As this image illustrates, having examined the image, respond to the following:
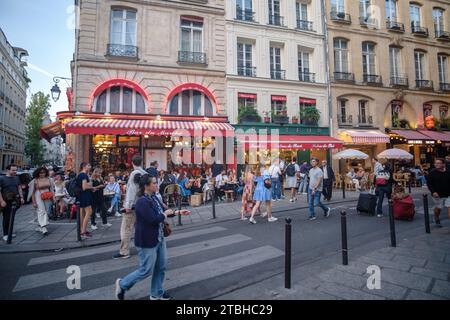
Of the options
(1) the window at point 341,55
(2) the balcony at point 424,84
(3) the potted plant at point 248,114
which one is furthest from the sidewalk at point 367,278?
(2) the balcony at point 424,84

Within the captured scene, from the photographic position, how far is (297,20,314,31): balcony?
16.8 meters

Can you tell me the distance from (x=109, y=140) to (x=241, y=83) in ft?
27.2

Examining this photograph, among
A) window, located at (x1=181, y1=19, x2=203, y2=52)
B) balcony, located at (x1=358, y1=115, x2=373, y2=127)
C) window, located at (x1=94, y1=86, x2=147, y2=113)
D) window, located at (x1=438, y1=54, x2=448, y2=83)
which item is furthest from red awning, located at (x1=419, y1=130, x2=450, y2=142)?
window, located at (x1=94, y1=86, x2=147, y2=113)

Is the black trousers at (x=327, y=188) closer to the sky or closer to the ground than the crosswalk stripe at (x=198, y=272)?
closer to the sky

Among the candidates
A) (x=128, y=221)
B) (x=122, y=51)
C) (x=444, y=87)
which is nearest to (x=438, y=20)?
(x=444, y=87)

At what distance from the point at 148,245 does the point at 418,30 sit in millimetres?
25833

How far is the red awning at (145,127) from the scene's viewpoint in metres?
10.5

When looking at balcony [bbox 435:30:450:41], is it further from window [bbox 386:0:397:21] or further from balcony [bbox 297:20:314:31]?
balcony [bbox 297:20:314:31]

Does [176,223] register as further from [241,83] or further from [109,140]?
[241,83]

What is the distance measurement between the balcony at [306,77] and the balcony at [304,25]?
10.2ft

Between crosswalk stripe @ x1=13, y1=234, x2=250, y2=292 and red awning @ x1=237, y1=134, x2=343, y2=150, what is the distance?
329 inches

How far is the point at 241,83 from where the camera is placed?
48.8 ft

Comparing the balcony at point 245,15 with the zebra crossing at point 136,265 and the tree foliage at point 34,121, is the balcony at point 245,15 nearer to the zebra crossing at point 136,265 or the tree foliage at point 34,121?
the zebra crossing at point 136,265

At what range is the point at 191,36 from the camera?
47.3ft
